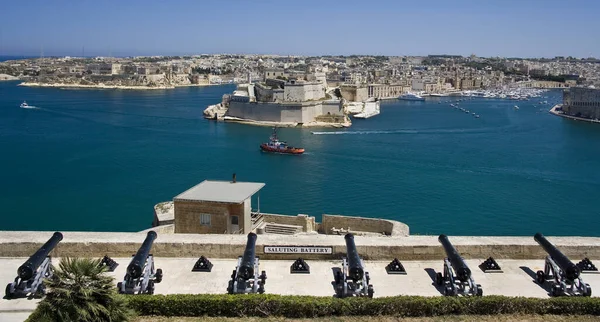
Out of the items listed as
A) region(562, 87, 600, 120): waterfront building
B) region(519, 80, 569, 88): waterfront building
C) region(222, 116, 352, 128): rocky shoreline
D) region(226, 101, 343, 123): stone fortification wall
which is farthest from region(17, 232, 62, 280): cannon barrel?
region(519, 80, 569, 88): waterfront building

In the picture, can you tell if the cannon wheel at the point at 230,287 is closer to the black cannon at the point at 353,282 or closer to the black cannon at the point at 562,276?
the black cannon at the point at 353,282

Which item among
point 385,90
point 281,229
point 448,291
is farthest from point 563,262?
point 385,90

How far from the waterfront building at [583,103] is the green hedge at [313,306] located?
41158 mm

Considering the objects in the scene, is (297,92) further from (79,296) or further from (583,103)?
(79,296)

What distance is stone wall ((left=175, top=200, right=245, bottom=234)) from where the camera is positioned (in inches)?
246

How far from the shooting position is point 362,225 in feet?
25.7

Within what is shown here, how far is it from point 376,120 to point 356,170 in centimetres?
1768

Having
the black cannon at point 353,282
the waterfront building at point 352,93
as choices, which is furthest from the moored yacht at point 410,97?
the black cannon at point 353,282

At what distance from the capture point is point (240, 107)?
35.9m

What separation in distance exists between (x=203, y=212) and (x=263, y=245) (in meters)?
2.44

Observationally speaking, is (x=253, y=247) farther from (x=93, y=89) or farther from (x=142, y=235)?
(x=93, y=89)

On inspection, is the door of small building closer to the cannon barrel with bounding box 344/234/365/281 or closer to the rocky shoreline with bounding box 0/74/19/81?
the cannon barrel with bounding box 344/234/365/281

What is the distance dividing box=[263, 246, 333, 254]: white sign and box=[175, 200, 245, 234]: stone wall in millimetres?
2179

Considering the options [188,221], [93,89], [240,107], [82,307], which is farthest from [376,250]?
[93,89]
